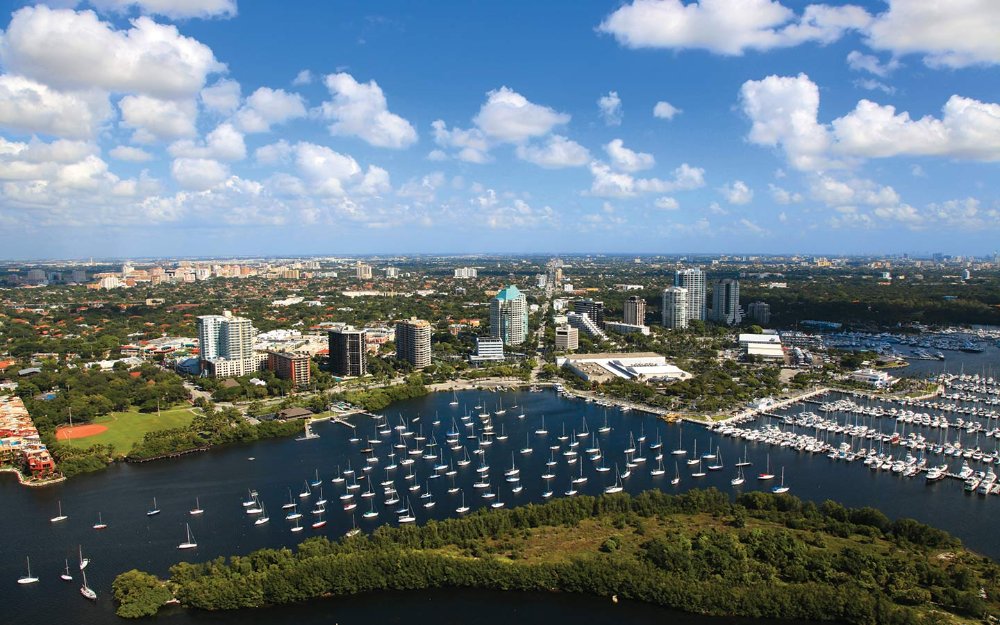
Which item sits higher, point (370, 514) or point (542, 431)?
point (542, 431)

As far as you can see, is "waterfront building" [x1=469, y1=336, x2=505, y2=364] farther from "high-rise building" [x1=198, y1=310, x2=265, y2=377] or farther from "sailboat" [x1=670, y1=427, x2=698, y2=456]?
"sailboat" [x1=670, y1=427, x2=698, y2=456]

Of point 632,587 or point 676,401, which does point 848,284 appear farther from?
point 632,587

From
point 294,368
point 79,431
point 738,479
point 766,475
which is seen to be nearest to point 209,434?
point 79,431

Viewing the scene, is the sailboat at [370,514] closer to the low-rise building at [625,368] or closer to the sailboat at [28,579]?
the sailboat at [28,579]

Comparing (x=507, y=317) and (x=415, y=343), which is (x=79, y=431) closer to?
(x=415, y=343)

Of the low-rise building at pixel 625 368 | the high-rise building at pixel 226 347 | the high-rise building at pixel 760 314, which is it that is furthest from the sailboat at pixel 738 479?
the high-rise building at pixel 760 314

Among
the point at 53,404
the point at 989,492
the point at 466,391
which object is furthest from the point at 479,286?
the point at 989,492
